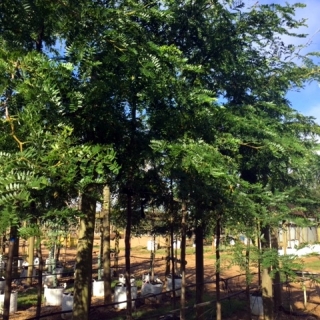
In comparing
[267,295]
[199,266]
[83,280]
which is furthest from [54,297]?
[83,280]

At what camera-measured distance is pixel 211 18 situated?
294 inches

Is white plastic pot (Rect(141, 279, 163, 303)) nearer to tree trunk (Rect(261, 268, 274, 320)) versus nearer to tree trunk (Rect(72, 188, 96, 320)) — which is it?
tree trunk (Rect(261, 268, 274, 320))

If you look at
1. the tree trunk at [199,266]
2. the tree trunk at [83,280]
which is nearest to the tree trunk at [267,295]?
the tree trunk at [199,266]

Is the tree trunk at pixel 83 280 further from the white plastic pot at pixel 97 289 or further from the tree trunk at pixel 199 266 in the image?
the white plastic pot at pixel 97 289

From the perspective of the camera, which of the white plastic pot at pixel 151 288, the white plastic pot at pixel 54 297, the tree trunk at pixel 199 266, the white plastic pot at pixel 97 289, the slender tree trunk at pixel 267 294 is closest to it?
the tree trunk at pixel 199 266

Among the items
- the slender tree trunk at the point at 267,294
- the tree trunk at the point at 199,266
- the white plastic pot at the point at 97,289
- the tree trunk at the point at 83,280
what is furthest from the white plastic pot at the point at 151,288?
the tree trunk at the point at 83,280

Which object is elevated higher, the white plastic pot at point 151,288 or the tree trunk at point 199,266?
the tree trunk at point 199,266

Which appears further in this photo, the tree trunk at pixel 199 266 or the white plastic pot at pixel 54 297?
the white plastic pot at pixel 54 297

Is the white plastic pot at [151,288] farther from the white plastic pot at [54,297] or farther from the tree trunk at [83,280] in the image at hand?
the tree trunk at [83,280]

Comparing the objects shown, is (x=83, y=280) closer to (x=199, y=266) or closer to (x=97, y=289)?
(x=199, y=266)

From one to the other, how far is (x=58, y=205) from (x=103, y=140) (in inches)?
46.7

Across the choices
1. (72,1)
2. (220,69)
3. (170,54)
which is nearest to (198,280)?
(220,69)

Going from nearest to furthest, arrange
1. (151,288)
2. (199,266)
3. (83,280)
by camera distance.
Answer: (83,280), (199,266), (151,288)

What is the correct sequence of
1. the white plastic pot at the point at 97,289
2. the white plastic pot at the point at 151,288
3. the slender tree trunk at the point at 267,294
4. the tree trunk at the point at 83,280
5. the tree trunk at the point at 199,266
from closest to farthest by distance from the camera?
1. the tree trunk at the point at 83,280
2. the tree trunk at the point at 199,266
3. the slender tree trunk at the point at 267,294
4. the white plastic pot at the point at 151,288
5. the white plastic pot at the point at 97,289
